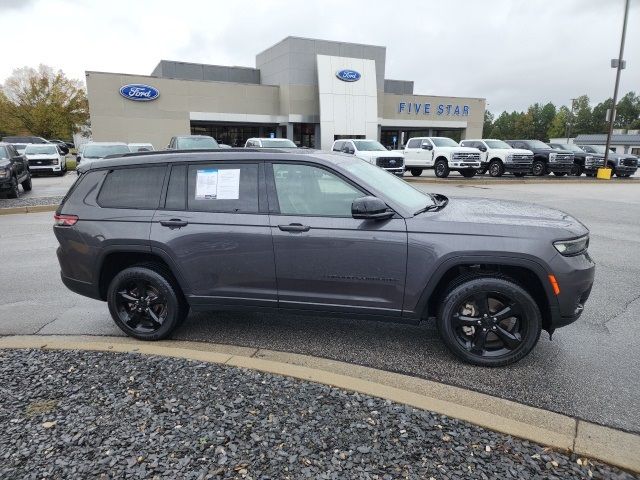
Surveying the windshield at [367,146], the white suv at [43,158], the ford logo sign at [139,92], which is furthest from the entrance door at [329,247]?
the ford logo sign at [139,92]

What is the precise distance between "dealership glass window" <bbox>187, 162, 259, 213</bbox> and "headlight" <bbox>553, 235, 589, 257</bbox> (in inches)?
95.4

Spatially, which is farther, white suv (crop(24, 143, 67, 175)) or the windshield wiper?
white suv (crop(24, 143, 67, 175))

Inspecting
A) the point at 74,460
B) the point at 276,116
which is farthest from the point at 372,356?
the point at 276,116

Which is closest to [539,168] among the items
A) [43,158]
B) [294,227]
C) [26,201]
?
[26,201]

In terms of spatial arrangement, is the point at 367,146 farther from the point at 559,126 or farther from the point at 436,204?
the point at 559,126

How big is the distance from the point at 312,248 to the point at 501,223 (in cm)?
150

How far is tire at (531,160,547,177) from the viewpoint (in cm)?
2323

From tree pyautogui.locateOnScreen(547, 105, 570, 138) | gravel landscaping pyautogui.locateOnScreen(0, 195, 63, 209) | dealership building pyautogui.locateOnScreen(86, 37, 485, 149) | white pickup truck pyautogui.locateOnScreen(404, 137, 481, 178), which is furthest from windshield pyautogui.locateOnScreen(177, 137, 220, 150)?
tree pyautogui.locateOnScreen(547, 105, 570, 138)

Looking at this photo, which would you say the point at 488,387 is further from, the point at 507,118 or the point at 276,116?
the point at 507,118

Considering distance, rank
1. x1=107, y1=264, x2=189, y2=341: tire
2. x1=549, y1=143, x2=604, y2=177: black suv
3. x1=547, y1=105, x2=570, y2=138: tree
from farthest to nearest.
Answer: x1=547, y1=105, x2=570, y2=138: tree < x1=549, y1=143, x2=604, y2=177: black suv < x1=107, y1=264, x2=189, y2=341: tire

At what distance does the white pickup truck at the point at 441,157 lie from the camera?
69.2ft

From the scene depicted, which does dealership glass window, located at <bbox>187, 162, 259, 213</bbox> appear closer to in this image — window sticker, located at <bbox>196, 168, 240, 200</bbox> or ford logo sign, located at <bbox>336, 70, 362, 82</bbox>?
window sticker, located at <bbox>196, 168, 240, 200</bbox>

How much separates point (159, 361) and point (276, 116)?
38.6m

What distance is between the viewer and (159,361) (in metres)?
3.58
